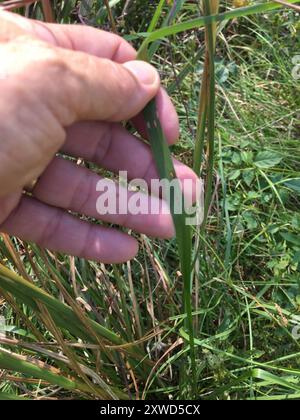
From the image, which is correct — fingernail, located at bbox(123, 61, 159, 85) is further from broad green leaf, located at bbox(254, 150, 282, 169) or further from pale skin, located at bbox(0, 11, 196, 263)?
broad green leaf, located at bbox(254, 150, 282, 169)

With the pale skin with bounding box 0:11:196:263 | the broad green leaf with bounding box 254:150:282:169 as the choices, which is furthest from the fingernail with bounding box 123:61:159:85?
the broad green leaf with bounding box 254:150:282:169


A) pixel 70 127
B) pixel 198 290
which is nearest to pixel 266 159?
pixel 198 290

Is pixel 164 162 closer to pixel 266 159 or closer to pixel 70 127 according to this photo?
pixel 70 127

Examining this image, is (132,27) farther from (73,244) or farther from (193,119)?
(73,244)

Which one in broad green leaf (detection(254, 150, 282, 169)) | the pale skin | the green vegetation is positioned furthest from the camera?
broad green leaf (detection(254, 150, 282, 169))

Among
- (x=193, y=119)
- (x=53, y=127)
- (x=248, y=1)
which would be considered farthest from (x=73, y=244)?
(x=248, y=1)

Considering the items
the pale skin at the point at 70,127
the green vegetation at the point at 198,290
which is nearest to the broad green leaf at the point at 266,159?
the green vegetation at the point at 198,290
